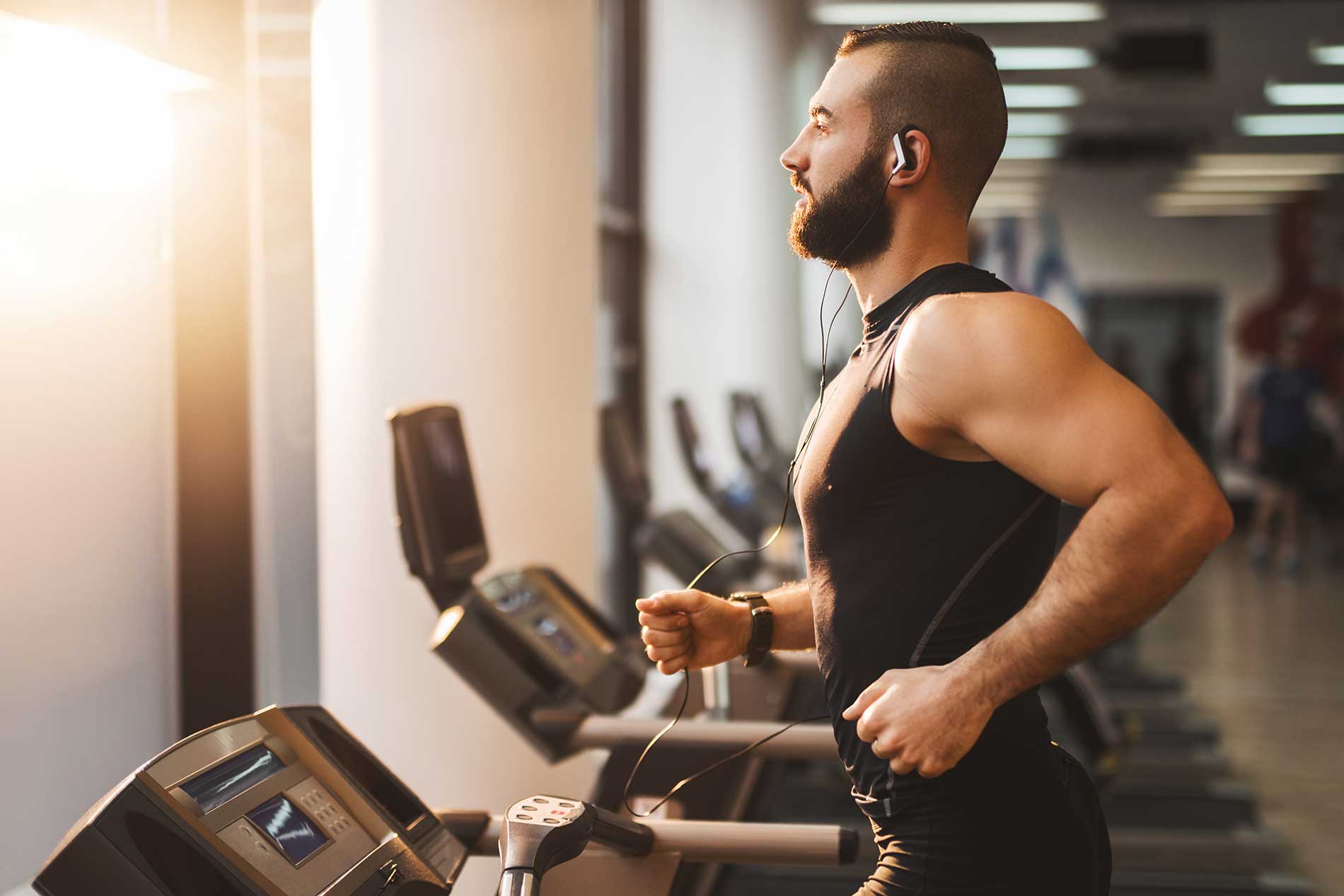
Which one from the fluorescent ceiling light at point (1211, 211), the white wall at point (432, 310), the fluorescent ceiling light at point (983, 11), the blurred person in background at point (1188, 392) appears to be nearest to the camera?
the white wall at point (432, 310)

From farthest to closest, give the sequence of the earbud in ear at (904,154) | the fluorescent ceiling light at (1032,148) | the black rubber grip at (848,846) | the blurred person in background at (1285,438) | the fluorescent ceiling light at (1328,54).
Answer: the fluorescent ceiling light at (1032,148) < the blurred person in background at (1285,438) < the fluorescent ceiling light at (1328,54) < the black rubber grip at (848,846) < the earbud in ear at (904,154)

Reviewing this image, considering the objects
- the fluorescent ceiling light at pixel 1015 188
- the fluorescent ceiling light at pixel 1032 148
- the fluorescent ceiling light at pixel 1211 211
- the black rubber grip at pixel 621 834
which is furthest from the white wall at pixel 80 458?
the fluorescent ceiling light at pixel 1211 211

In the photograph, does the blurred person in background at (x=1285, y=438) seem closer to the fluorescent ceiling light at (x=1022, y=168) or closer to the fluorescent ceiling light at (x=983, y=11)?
the fluorescent ceiling light at (x=1022, y=168)

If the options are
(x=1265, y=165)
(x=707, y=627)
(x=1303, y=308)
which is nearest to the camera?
(x=707, y=627)

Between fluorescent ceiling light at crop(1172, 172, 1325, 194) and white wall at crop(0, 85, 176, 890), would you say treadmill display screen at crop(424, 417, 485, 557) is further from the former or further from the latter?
fluorescent ceiling light at crop(1172, 172, 1325, 194)

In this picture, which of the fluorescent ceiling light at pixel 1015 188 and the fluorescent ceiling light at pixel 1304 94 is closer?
the fluorescent ceiling light at pixel 1304 94

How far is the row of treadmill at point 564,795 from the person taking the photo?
1188mm

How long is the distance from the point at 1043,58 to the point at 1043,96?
1.17 metres

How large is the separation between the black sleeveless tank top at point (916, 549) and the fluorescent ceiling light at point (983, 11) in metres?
5.69

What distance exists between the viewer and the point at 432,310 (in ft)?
8.50

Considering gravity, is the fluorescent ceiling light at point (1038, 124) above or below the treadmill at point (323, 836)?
above

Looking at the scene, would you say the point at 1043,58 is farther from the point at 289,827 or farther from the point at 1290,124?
the point at 289,827

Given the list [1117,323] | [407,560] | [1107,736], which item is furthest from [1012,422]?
[1117,323]

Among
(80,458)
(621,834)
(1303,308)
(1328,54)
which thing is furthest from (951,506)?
(1303,308)
